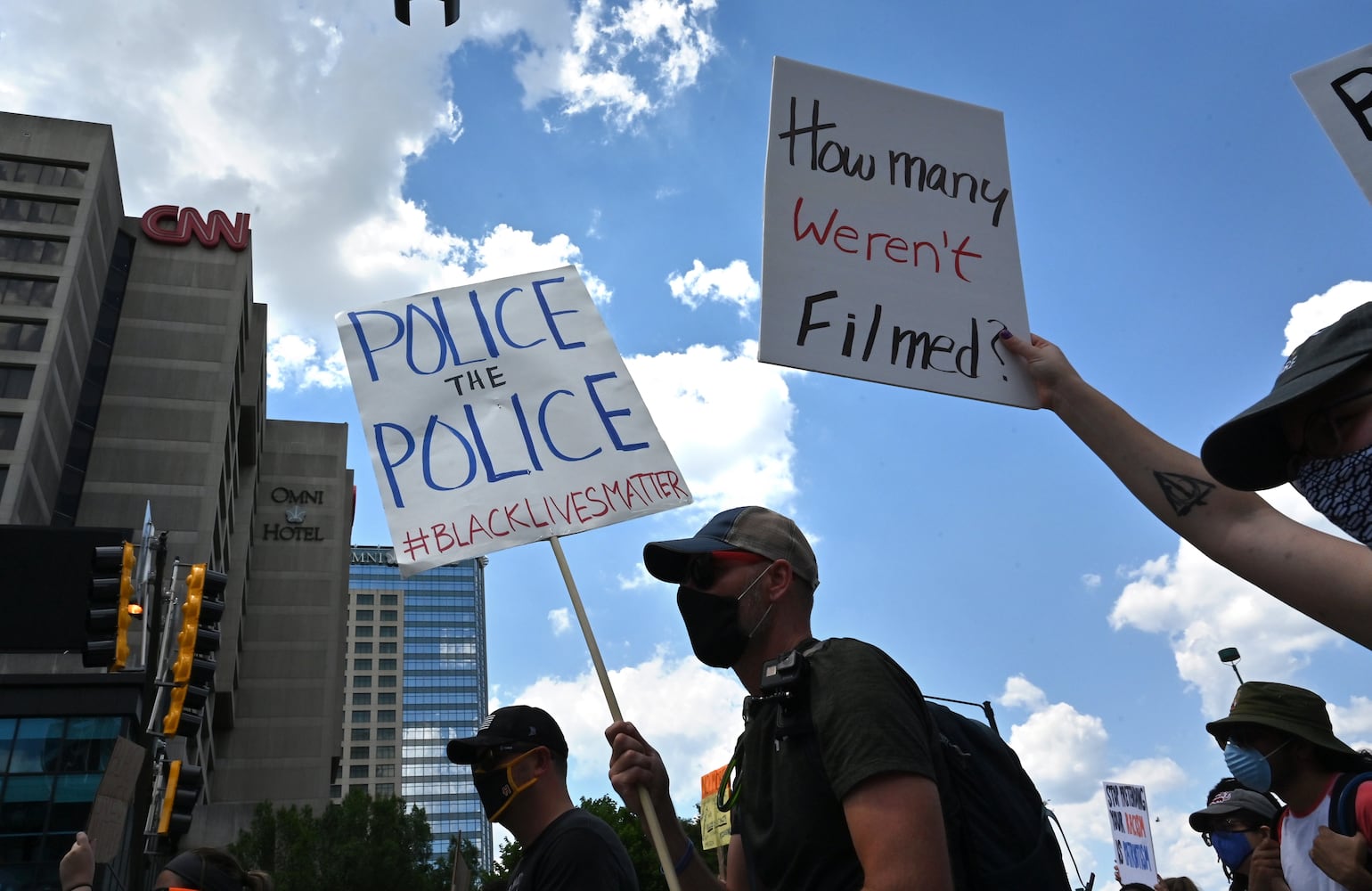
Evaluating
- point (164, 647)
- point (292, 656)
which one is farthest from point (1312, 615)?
point (292, 656)

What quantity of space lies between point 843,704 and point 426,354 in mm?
2638

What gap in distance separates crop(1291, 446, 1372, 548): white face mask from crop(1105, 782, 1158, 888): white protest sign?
9.56 meters

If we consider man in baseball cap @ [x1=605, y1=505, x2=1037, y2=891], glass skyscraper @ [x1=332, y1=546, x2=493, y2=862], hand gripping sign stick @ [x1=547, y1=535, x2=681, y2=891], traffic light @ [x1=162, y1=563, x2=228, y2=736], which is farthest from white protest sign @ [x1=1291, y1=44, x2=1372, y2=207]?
glass skyscraper @ [x1=332, y1=546, x2=493, y2=862]

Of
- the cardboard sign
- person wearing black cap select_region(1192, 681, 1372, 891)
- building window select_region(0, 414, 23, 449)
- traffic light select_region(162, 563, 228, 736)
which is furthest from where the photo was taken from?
building window select_region(0, 414, 23, 449)

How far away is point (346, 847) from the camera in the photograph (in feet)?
137

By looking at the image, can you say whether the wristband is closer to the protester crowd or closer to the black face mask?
the protester crowd

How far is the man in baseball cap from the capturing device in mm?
1914

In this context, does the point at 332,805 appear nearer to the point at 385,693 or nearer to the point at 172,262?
the point at 172,262

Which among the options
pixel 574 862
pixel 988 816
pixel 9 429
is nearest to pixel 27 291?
pixel 9 429

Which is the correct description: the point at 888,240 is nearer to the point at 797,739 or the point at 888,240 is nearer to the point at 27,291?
the point at 797,739

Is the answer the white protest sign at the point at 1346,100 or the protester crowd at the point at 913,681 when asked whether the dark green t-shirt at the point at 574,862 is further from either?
the white protest sign at the point at 1346,100

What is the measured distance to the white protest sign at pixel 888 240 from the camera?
2.99 metres

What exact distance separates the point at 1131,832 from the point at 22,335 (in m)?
50.3

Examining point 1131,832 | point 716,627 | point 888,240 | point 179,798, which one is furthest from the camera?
point 179,798
